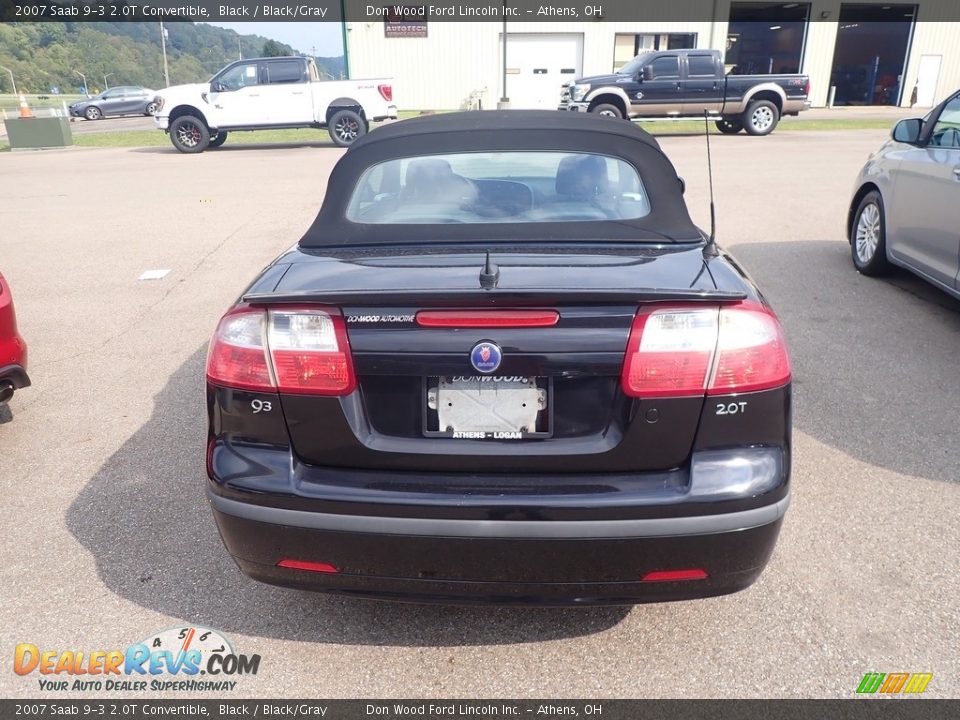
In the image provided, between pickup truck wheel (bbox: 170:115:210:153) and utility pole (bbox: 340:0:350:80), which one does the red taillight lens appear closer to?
pickup truck wheel (bbox: 170:115:210:153)

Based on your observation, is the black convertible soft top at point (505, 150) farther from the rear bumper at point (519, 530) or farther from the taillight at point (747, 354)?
the rear bumper at point (519, 530)

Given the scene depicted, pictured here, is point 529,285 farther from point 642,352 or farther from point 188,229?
point 188,229

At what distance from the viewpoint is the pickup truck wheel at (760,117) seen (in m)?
20.9

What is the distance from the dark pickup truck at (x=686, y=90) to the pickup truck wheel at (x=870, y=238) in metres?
14.5

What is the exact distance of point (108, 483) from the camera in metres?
3.66

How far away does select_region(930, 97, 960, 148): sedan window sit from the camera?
554cm

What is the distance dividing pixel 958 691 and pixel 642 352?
147 cm

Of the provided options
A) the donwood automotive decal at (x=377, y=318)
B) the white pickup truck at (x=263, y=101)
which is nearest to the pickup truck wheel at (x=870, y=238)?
the donwood automotive decal at (x=377, y=318)

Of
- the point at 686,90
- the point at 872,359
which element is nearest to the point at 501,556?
the point at 872,359

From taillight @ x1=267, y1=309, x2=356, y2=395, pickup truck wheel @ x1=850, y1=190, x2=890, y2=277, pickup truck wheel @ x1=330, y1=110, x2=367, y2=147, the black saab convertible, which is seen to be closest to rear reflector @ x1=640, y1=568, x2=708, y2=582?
the black saab convertible

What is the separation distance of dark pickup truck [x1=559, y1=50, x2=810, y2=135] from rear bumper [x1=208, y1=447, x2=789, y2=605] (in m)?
19.9

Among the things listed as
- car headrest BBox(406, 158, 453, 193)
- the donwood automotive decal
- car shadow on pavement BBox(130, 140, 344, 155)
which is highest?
car headrest BBox(406, 158, 453, 193)

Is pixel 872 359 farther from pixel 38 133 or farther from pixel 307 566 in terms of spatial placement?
pixel 38 133

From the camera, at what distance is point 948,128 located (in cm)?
567
